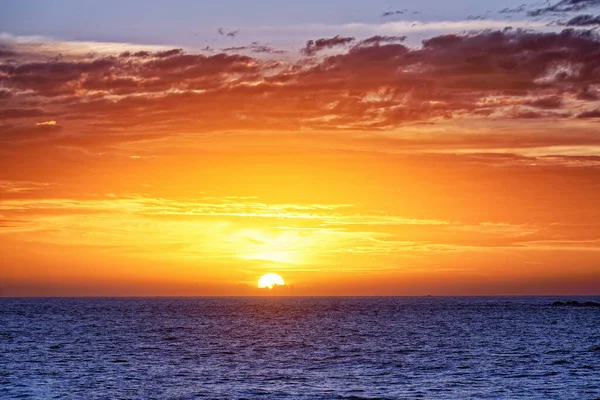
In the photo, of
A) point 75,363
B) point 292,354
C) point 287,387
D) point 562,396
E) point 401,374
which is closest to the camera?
point 562,396

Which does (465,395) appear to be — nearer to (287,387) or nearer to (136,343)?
(287,387)

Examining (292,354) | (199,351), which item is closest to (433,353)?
(292,354)

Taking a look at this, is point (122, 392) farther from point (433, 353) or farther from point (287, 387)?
point (433, 353)

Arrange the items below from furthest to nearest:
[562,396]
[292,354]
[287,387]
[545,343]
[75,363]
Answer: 1. [545,343]
2. [292,354]
3. [75,363]
4. [287,387]
5. [562,396]

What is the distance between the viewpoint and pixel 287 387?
5791 cm

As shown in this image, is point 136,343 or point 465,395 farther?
point 136,343

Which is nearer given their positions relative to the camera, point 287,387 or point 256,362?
point 287,387

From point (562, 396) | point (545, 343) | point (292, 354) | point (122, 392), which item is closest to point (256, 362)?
point (292, 354)

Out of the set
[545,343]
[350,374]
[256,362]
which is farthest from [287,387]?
[545,343]

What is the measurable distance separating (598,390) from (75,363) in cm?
4717

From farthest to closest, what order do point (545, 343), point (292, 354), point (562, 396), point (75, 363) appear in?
point (545, 343)
point (292, 354)
point (75, 363)
point (562, 396)

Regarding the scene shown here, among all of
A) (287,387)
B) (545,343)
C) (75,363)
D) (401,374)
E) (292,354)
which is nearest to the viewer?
(287,387)

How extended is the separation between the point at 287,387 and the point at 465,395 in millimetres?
13313

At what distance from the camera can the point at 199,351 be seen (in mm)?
86875
